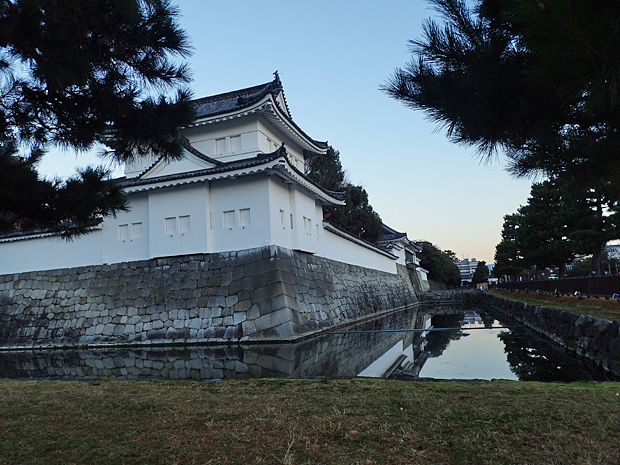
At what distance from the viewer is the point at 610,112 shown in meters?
3.03

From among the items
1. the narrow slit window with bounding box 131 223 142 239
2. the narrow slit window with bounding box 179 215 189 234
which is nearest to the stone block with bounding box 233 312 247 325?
the narrow slit window with bounding box 179 215 189 234

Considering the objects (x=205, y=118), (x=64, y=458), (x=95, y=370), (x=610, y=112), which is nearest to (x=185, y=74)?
(x=64, y=458)

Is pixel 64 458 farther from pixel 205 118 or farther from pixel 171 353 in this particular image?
pixel 205 118

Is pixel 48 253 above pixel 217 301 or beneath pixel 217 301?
above

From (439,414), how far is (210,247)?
10210 mm

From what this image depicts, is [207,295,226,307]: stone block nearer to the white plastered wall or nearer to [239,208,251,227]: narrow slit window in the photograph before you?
[239,208,251,227]: narrow slit window

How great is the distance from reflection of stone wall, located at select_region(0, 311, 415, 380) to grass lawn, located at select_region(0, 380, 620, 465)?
2.52m

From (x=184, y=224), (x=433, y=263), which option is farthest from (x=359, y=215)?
(x=433, y=263)

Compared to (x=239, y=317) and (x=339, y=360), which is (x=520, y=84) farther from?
(x=239, y=317)

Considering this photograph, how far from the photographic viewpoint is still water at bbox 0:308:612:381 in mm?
6348

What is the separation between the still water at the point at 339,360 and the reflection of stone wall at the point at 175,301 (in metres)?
0.89

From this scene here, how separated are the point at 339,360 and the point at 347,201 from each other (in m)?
20.5

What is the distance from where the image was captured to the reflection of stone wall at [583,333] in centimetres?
602

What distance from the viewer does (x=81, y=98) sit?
11.8ft
